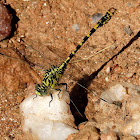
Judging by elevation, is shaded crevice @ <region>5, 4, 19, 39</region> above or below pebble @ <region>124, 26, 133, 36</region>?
below

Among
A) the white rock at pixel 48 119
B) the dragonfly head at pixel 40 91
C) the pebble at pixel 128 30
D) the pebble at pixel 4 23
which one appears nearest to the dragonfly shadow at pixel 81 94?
the pebble at pixel 128 30

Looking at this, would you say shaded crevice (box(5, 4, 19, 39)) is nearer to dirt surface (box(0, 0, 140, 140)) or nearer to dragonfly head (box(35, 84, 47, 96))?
dirt surface (box(0, 0, 140, 140))

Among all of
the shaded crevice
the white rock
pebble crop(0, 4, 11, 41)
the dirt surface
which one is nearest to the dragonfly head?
the white rock

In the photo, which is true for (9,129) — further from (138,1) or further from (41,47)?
(138,1)

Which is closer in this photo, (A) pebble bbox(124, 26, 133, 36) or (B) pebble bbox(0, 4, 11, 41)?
(B) pebble bbox(0, 4, 11, 41)

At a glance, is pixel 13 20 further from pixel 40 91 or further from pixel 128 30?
pixel 128 30

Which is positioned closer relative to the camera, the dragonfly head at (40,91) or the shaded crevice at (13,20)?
the dragonfly head at (40,91)

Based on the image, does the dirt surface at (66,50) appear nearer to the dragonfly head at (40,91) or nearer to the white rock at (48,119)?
the white rock at (48,119)
